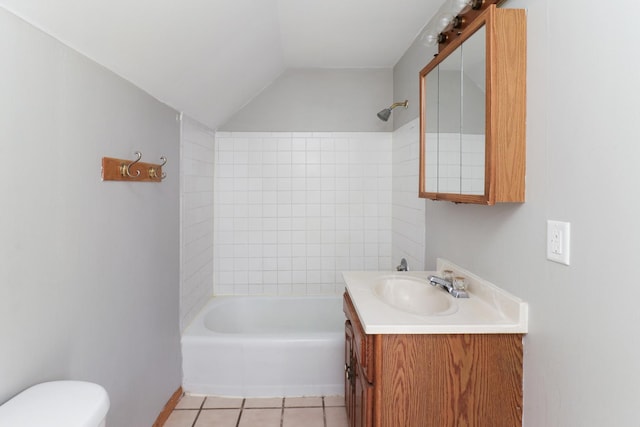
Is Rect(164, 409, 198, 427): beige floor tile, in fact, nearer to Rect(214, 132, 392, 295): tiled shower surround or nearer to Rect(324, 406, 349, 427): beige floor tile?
Rect(324, 406, 349, 427): beige floor tile

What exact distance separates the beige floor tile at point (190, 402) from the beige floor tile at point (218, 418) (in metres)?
0.09

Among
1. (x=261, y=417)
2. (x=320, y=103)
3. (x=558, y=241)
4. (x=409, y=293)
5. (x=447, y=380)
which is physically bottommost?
(x=261, y=417)

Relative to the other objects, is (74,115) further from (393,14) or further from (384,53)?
(384,53)

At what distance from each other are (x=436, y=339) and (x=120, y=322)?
1.33 metres

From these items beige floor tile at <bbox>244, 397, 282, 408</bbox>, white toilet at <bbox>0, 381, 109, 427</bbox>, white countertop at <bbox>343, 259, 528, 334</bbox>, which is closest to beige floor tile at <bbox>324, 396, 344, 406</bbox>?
beige floor tile at <bbox>244, 397, 282, 408</bbox>

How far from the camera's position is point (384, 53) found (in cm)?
296

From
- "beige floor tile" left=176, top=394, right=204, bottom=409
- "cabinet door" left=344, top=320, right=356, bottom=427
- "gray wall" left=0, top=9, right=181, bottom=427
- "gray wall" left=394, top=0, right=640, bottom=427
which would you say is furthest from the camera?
"beige floor tile" left=176, top=394, right=204, bottom=409

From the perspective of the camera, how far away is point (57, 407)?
961mm

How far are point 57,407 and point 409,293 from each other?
1.48 meters

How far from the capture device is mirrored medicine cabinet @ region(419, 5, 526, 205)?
132 centimetres

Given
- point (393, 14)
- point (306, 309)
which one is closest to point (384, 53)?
point (393, 14)

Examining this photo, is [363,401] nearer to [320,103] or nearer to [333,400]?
[333,400]

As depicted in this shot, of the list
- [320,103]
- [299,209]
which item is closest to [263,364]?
[299,209]

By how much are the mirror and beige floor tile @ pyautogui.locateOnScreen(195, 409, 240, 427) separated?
1.72m
